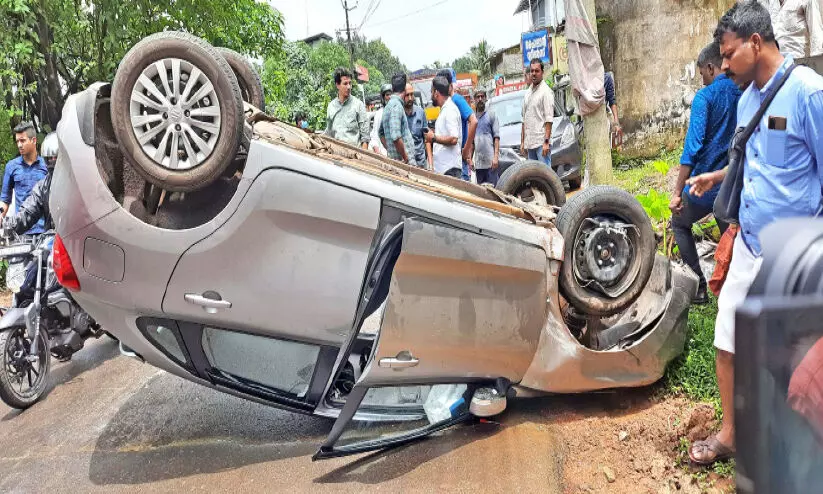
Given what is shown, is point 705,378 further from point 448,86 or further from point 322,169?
point 448,86

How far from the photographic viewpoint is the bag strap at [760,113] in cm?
237

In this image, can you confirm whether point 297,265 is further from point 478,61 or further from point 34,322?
point 478,61

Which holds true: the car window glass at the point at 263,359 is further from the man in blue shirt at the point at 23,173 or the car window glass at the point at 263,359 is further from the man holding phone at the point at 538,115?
the man holding phone at the point at 538,115

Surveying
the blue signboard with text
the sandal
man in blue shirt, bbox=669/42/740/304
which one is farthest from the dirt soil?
the blue signboard with text

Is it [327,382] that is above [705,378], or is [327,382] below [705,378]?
above

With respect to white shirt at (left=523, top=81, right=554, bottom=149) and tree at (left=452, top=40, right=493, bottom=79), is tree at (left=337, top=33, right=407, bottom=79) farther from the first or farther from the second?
white shirt at (left=523, top=81, right=554, bottom=149)

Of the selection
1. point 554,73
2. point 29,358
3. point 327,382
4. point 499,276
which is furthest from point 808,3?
point 554,73

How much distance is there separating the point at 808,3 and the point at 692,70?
443 cm

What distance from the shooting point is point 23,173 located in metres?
5.39

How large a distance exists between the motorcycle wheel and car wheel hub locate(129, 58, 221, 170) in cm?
225

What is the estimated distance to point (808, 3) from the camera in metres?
5.34

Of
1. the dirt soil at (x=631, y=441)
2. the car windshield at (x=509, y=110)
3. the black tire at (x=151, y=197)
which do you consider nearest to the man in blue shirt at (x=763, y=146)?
the dirt soil at (x=631, y=441)

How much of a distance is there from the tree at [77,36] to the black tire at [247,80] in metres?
6.20

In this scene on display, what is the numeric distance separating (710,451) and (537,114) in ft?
18.0
